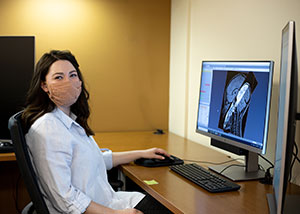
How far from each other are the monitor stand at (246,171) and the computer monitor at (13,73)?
1.34 meters

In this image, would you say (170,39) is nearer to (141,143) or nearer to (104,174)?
(141,143)

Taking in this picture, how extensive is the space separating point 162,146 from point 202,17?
92 cm

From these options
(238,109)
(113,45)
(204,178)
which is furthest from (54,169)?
(113,45)

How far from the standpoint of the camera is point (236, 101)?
1.97 metres

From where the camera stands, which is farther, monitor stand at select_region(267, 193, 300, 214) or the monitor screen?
the monitor screen

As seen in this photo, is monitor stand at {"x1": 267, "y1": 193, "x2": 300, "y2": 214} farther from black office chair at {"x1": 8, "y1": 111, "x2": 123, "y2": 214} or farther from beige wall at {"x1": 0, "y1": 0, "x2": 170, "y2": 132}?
beige wall at {"x1": 0, "y1": 0, "x2": 170, "y2": 132}

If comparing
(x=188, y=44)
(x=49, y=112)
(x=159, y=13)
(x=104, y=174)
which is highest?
(x=159, y=13)

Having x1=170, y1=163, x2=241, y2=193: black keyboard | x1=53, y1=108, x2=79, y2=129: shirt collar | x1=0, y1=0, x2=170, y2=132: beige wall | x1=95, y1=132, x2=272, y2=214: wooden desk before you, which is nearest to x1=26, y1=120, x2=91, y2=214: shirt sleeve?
x1=53, y1=108, x2=79, y2=129: shirt collar

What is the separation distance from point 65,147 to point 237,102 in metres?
0.84

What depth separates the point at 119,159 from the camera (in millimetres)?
2199

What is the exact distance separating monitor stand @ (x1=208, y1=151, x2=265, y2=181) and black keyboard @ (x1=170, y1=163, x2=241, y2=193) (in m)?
0.09

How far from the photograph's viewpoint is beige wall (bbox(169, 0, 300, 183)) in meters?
2.06

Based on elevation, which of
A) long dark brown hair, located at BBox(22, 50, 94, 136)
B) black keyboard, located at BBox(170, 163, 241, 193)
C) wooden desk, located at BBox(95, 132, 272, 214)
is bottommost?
wooden desk, located at BBox(95, 132, 272, 214)

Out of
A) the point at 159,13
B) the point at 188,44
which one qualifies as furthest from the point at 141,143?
the point at 159,13
